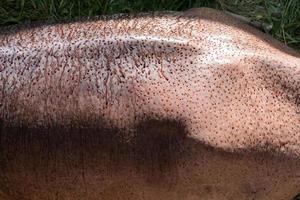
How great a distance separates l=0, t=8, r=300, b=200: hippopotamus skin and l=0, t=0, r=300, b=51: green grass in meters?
1.02

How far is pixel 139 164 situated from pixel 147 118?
0.18 m

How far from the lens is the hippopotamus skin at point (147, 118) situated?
2660 mm

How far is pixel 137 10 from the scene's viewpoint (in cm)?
386

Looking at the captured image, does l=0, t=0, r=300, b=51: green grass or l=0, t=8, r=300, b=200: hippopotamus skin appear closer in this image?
l=0, t=8, r=300, b=200: hippopotamus skin

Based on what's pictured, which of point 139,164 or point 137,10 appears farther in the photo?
point 137,10

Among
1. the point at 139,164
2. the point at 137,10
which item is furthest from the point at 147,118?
the point at 137,10

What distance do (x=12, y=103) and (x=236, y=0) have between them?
169cm

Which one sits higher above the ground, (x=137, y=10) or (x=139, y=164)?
(x=137, y=10)

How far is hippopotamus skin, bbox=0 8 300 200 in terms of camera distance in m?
2.66

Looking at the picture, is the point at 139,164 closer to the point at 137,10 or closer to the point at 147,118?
the point at 147,118

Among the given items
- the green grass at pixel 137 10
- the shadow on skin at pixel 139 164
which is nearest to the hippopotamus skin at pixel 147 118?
the shadow on skin at pixel 139 164

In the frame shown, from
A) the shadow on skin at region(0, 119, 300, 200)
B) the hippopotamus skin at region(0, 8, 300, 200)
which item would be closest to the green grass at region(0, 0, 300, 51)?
the hippopotamus skin at region(0, 8, 300, 200)

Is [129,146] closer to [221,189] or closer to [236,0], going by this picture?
[221,189]

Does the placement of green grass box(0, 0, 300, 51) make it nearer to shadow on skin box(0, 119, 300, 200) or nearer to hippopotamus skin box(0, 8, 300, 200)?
hippopotamus skin box(0, 8, 300, 200)
